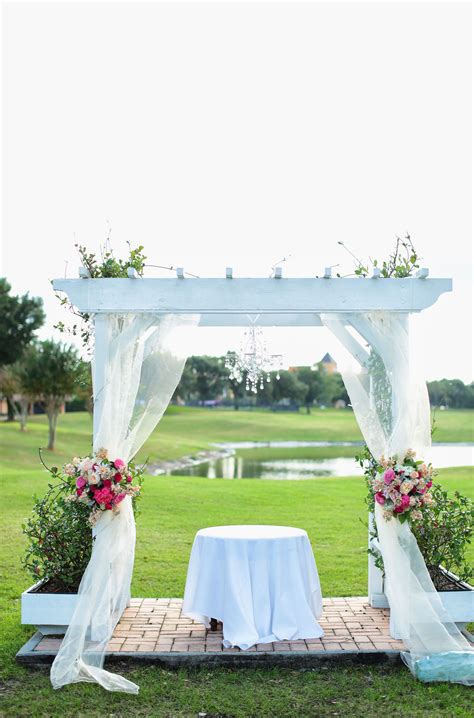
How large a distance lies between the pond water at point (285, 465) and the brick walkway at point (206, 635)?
15942 mm

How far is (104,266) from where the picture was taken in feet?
23.0

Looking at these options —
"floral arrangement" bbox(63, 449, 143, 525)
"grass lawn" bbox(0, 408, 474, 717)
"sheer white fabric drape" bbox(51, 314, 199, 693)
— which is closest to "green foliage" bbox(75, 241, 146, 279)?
"sheer white fabric drape" bbox(51, 314, 199, 693)

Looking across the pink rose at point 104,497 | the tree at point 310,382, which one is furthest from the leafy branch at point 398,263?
the tree at point 310,382

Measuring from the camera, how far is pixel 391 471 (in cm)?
636

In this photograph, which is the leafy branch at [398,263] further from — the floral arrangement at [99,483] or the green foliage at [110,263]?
the floral arrangement at [99,483]

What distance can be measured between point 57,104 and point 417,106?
4598 millimetres

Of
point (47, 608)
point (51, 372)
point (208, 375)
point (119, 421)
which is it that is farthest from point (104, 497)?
point (208, 375)

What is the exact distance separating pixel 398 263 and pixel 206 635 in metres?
3.43

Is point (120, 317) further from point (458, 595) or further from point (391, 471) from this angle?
point (458, 595)

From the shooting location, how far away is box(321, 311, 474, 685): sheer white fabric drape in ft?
20.1

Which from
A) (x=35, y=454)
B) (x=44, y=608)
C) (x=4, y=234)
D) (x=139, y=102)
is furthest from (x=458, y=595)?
(x=35, y=454)

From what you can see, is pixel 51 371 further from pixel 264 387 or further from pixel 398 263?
pixel 264 387

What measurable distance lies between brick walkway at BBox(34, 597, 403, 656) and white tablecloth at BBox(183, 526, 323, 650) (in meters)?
0.13

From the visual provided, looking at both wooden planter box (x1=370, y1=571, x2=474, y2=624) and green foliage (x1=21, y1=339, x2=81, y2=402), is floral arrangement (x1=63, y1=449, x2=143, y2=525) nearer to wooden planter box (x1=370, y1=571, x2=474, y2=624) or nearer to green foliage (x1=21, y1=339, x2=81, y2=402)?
wooden planter box (x1=370, y1=571, x2=474, y2=624)
